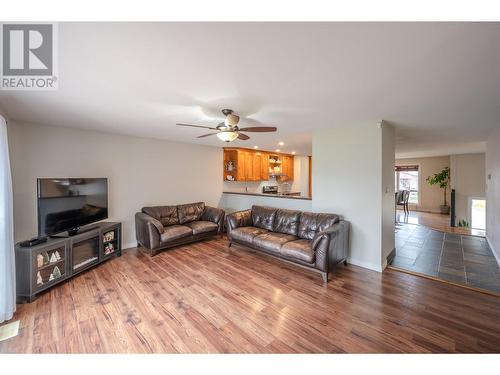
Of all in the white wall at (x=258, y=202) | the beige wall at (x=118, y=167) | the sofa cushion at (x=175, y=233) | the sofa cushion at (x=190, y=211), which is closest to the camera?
the beige wall at (x=118, y=167)

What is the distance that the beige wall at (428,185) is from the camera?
26.7ft

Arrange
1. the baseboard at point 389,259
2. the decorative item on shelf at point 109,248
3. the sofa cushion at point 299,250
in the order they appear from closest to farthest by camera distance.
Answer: the sofa cushion at point 299,250 < the baseboard at point 389,259 < the decorative item on shelf at point 109,248

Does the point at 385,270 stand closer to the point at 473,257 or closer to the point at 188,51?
the point at 473,257

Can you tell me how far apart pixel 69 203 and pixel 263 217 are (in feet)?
10.7

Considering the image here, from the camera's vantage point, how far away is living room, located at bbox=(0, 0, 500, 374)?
4.66 ft

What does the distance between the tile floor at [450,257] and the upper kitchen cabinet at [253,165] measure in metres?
4.04

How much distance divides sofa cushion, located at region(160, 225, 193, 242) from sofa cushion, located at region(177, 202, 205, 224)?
1.45 feet

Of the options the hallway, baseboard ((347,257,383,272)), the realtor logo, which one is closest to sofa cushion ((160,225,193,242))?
the realtor logo

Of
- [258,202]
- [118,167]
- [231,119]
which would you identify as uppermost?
[231,119]

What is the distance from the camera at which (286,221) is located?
155 inches

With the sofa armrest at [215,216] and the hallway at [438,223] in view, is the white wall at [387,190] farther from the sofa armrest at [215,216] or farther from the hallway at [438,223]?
the hallway at [438,223]

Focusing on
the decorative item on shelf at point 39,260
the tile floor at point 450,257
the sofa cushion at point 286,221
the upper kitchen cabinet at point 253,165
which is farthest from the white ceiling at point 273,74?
the upper kitchen cabinet at point 253,165

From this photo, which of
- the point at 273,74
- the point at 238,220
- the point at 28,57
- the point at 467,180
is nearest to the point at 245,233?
the point at 238,220

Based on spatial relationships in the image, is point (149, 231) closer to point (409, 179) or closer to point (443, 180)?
point (443, 180)
